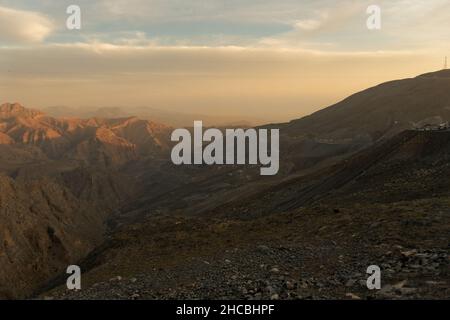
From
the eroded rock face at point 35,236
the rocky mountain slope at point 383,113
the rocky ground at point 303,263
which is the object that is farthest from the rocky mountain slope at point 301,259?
the rocky mountain slope at point 383,113

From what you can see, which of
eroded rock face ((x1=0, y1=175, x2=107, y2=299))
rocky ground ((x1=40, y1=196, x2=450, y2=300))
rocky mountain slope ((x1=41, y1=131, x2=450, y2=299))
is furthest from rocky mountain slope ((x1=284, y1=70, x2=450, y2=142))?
rocky ground ((x1=40, y1=196, x2=450, y2=300))

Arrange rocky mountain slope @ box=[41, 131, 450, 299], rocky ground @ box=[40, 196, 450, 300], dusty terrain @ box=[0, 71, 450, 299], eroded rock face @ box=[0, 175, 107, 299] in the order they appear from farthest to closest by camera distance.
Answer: eroded rock face @ box=[0, 175, 107, 299], dusty terrain @ box=[0, 71, 450, 299], rocky mountain slope @ box=[41, 131, 450, 299], rocky ground @ box=[40, 196, 450, 300]

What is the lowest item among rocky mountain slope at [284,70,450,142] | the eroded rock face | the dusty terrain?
the eroded rock face

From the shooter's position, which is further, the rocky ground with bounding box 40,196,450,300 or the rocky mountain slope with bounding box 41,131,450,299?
the rocky mountain slope with bounding box 41,131,450,299

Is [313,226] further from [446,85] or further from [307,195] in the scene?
[446,85]

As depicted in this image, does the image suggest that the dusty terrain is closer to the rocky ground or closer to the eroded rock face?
the rocky ground

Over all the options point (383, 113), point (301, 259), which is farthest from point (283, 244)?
point (383, 113)

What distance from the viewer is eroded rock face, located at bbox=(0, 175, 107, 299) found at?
63.0 meters

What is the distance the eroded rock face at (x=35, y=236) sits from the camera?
63000 mm

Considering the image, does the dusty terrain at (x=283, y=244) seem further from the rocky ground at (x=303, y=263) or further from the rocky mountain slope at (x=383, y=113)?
the rocky mountain slope at (x=383, y=113)

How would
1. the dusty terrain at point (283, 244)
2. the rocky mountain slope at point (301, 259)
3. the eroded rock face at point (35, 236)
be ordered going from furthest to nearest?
the eroded rock face at point (35, 236), the dusty terrain at point (283, 244), the rocky mountain slope at point (301, 259)

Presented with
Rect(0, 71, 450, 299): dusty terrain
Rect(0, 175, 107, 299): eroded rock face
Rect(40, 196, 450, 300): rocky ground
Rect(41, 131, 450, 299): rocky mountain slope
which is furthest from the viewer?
Rect(0, 175, 107, 299): eroded rock face

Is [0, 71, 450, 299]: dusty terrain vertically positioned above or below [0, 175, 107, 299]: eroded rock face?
above

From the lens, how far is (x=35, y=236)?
241ft
